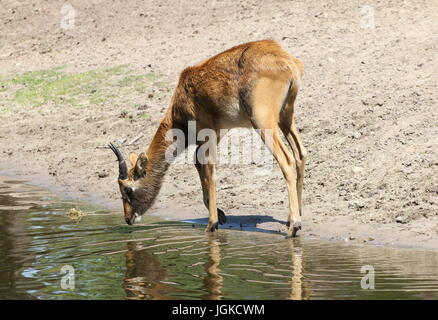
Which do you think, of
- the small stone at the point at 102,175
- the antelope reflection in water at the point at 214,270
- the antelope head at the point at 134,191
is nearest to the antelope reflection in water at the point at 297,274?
the antelope reflection in water at the point at 214,270

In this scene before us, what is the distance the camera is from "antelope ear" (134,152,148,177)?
34.9 ft

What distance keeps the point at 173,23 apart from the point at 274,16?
2.96 meters

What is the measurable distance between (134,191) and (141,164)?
375mm

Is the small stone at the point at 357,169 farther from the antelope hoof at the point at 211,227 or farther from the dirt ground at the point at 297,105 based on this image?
the antelope hoof at the point at 211,227

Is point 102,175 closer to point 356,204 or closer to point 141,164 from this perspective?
point 141,164

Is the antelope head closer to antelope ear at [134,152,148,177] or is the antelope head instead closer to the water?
antelope ear at [134,152,148,177]

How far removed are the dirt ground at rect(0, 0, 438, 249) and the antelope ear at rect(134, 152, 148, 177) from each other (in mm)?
1095

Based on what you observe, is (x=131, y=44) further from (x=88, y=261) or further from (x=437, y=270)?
(x=437, y=270)

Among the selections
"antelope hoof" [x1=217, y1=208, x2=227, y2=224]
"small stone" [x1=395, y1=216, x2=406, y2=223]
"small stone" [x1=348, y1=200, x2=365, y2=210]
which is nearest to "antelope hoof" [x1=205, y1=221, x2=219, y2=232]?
"antelope hoof" [x1=217, y1=208, x2=227, y2=224]

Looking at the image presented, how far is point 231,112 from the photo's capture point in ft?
33.5

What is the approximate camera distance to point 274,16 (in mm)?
19484

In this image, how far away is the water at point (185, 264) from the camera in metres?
7.30

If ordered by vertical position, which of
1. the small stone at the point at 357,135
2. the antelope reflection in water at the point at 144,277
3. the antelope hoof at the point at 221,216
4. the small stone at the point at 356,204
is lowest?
the antelope reflection in water at the point at 144,277
